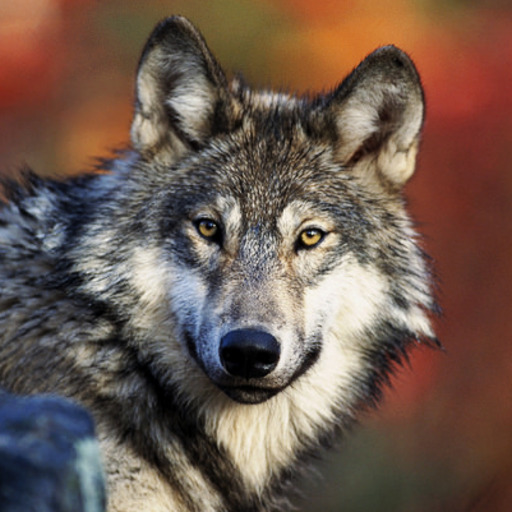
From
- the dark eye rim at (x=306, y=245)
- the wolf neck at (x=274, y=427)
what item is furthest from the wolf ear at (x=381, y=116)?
the wolf neck at (x=274, y=427)

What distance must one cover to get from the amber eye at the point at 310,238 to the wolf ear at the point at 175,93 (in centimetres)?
72

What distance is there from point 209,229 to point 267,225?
0.86ft

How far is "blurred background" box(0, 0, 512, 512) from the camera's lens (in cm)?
868

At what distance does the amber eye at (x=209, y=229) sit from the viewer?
3881mm

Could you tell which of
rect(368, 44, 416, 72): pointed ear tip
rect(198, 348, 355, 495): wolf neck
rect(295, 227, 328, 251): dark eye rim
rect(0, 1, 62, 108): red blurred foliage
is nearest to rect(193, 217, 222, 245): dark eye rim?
rect(295, 227, 328, 251): dark eye rim

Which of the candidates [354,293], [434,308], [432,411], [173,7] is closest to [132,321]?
[354,293]

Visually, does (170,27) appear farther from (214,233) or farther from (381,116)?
(381,116)

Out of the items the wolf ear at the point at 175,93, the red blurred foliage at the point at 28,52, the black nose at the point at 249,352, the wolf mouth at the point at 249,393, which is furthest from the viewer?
the red blurred foliage at the point at 28,52

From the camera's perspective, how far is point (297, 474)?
14.4 ft

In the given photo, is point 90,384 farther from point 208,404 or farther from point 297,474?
point 297,474

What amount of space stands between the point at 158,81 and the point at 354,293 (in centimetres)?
136

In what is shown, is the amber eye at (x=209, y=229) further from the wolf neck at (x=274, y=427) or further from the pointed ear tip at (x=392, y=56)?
the pointed ear tip at (x=392, y=56)

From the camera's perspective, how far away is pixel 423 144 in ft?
33.7

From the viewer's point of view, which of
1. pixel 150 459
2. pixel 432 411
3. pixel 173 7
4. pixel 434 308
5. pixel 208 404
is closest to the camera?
pixel 150 459
